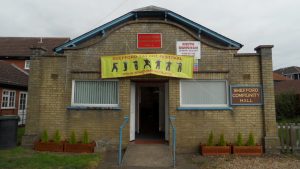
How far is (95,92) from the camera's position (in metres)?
9.44

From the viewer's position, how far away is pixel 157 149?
8516mm

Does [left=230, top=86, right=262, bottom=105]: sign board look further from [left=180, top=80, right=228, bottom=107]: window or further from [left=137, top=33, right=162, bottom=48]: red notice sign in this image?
[left=137, top=33, right=162, bottom=48]: red notice sign

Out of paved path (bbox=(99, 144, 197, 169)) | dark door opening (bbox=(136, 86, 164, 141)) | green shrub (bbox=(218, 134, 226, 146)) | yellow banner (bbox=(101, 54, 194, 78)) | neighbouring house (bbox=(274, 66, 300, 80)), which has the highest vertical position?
neighbouring house (bbox=(274, 66, 300, 80))

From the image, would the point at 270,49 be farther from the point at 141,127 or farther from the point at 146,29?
the point at 141,127

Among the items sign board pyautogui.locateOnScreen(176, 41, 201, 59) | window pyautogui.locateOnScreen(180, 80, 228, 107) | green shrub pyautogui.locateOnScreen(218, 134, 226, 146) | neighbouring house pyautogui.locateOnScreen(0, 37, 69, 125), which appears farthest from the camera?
neighbouring house pyautogui.locateOnScreen(0, 37, 69, 125)

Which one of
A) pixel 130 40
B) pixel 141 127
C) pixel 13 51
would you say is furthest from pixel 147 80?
pixel 13 51

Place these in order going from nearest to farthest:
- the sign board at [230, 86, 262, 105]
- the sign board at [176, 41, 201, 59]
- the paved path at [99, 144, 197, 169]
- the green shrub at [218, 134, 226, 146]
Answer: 1. the paved path at [99, 144, 197, 169]
2. the green shrub at [218, 134, 226, 146]
3. the sign board at [230, 86, 262, 105]
4. the sign board at [176, 41, 201, 59]

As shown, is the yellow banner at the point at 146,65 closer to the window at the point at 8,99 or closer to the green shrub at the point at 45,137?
the green shrub at the point at 45,137

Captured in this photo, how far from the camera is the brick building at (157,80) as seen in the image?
900cm

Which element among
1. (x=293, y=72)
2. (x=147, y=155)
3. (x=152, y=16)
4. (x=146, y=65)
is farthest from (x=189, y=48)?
(x=293, y=72)

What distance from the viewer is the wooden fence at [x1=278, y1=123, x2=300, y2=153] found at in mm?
8771

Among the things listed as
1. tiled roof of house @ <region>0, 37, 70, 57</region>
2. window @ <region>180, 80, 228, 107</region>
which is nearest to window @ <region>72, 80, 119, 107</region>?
window @ <region>180, 80, 228, 107</region>

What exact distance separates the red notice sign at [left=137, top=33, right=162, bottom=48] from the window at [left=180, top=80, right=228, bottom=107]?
75.0 inches

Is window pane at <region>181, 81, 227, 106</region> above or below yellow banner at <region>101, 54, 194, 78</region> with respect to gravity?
below
